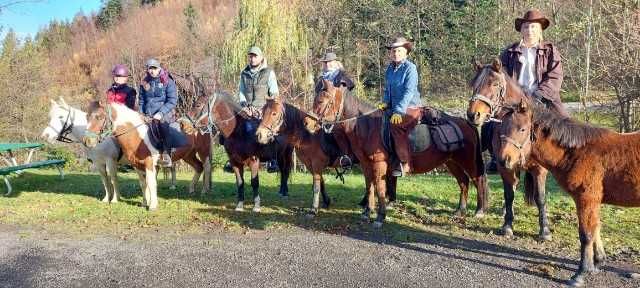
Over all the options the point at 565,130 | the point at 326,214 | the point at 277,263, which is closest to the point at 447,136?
the point at 326,214

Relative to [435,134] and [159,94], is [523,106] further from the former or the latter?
[159,94]

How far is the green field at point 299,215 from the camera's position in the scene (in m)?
6.84

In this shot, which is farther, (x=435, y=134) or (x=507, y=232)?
(x=435, y=134)

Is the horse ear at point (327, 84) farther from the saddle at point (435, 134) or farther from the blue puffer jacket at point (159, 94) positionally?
the blue puffer jacket at point (159, 94)

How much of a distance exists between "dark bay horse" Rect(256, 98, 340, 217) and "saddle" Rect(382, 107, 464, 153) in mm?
1415

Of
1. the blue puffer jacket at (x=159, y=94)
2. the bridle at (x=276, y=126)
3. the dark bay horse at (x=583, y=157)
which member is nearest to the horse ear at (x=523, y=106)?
the dark bay horse at (x=583, y=157)

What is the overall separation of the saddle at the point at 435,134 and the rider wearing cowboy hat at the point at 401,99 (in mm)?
198

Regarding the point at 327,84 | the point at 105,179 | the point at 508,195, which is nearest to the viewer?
the point at 508,195

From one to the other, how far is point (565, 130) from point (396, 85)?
2.57m

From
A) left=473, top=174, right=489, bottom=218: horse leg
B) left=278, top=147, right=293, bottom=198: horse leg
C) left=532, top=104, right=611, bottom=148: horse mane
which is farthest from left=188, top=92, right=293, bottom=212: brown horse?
left=532, top=104, right=611, bottom=148: horse mane

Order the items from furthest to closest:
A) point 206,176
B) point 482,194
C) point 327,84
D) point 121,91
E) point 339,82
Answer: point 206,176 → point 121,91 → point 482,194 → point 339,82 → point 327,84

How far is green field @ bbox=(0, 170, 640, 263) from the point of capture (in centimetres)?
684

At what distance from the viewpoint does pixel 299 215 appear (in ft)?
26.9

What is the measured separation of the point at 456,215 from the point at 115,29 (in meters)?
47.9
